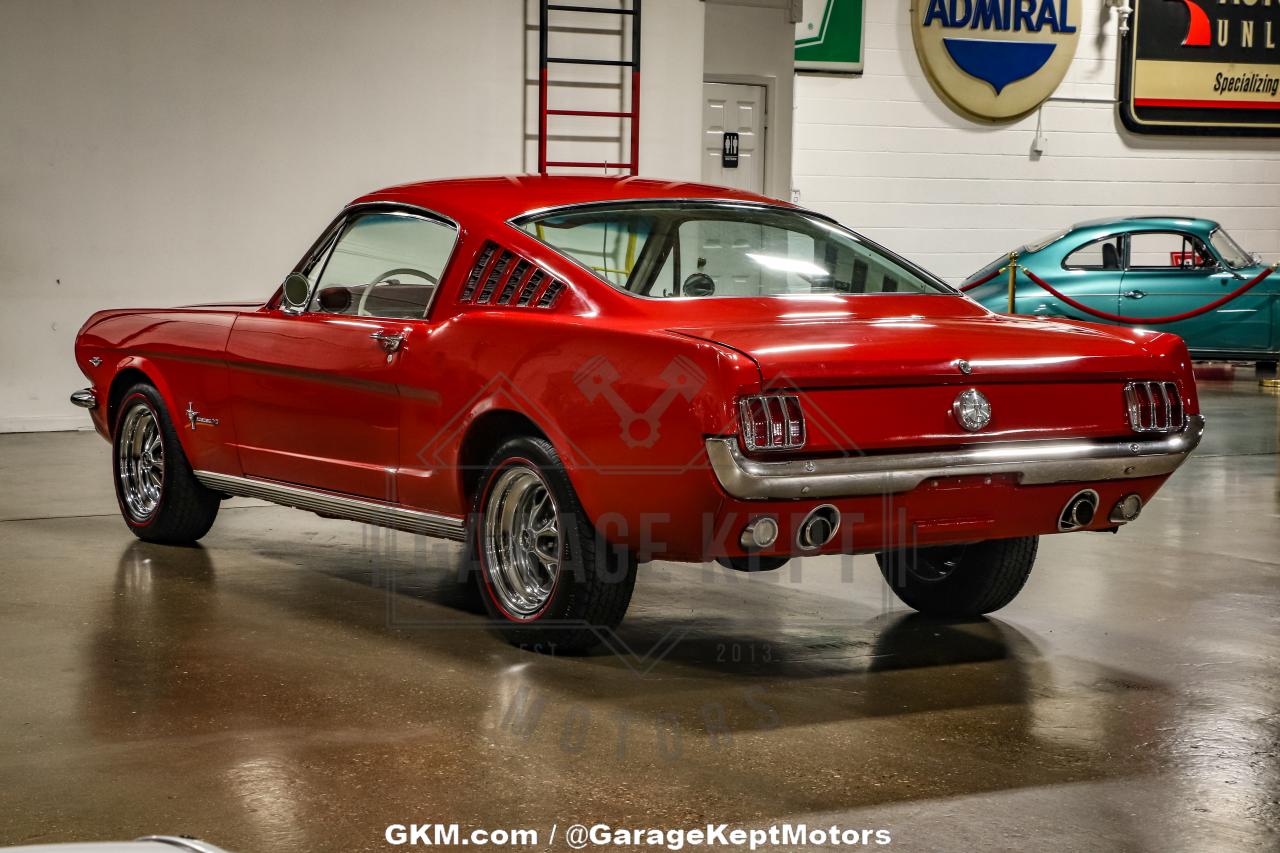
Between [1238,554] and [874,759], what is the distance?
338cm

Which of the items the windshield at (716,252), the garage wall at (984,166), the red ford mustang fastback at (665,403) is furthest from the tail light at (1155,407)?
the garage wall at (984,166)

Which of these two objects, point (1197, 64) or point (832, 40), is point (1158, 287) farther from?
point (1197, 64)

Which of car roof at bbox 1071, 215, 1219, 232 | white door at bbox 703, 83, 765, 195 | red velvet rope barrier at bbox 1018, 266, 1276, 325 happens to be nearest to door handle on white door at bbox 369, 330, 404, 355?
white door at bbox 703, 83, 765, 195

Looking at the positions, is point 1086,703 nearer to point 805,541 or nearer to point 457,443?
point 805,541

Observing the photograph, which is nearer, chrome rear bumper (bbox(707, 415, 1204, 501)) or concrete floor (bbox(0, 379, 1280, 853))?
concrete floor (bbox(0, 379, 1280, 853))

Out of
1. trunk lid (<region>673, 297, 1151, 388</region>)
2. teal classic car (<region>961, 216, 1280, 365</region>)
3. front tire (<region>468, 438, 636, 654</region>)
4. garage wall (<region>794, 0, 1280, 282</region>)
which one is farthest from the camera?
garage wall (<region>794, 0, 1280, 282</region>)

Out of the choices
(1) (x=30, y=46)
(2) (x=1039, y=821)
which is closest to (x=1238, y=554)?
(2) (x=1039, y=821)

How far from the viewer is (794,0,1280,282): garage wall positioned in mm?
17375

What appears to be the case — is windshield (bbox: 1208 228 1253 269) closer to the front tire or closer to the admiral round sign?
the admiral round sign

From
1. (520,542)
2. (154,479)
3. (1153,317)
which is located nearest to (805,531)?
(520,542)

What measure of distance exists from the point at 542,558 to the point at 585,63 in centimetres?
775

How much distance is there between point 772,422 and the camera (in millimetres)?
3906

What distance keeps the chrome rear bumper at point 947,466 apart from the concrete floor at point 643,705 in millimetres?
561

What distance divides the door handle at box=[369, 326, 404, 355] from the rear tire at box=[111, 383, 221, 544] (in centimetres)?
145
